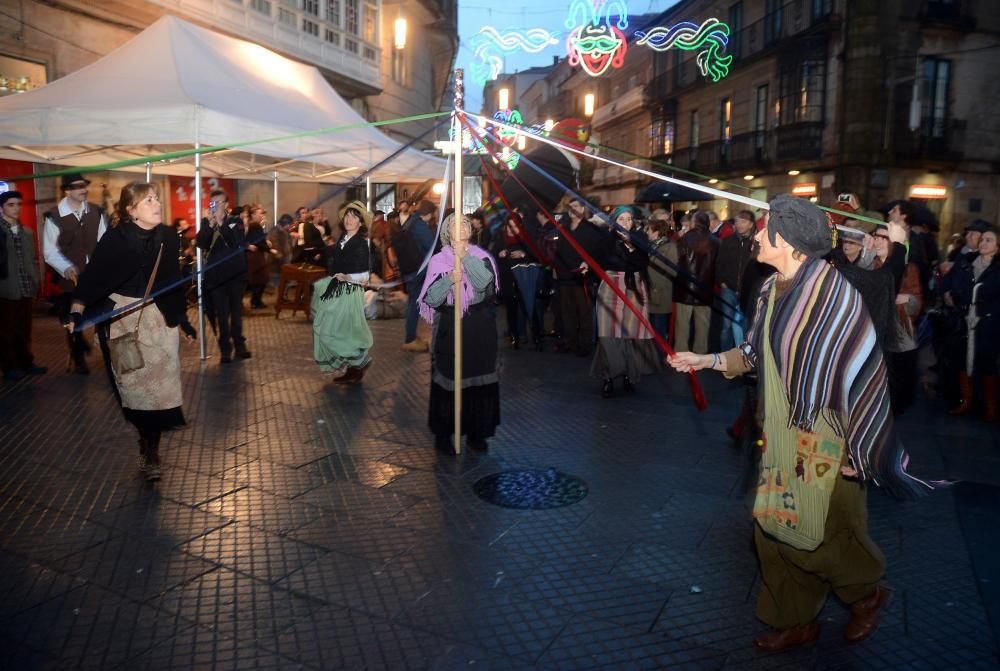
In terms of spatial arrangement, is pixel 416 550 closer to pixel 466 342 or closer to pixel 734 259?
pixel 466 342

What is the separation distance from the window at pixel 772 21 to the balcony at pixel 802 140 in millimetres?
3368

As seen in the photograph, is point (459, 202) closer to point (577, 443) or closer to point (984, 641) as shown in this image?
point (577, 443)

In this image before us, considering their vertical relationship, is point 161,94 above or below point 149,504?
above

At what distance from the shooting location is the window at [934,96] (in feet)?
76.9

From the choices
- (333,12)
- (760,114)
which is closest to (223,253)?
(333,12)

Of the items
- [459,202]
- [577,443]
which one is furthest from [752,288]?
[459,202]

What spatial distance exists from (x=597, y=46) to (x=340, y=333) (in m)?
11.0

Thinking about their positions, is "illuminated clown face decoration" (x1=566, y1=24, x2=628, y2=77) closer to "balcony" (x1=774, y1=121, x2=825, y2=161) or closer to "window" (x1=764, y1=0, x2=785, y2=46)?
"balcony" (x1=774, y1=121, x2=825, y2=161)

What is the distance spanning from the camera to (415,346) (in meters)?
10.3

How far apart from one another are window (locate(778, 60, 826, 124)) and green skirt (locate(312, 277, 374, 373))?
2100 centimetres

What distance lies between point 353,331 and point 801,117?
2167 cm

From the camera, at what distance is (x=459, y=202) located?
5.38 metres

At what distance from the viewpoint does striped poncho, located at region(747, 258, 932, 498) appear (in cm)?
285

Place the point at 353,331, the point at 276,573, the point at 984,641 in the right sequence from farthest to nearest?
the point at 353,331 → the point at 276,573 → the point at 984,641
